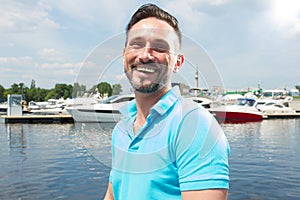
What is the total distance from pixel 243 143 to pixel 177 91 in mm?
17952

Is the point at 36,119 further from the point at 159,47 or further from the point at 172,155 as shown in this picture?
the point at 172,155

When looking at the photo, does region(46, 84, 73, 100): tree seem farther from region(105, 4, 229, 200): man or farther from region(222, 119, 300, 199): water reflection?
region(222, 119, 300, 199): water reflection

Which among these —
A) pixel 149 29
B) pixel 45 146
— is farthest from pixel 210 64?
pixel 45 146

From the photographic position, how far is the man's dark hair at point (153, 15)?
165 cm

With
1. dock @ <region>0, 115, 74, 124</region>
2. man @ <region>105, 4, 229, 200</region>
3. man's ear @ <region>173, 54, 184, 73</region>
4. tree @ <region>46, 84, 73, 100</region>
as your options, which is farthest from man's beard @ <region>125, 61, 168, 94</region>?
dock @ <region>0, 115, 74, 124</region>

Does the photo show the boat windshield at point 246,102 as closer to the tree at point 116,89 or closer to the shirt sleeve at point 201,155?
the tree at point 116,89

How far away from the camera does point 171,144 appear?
1.43 metres

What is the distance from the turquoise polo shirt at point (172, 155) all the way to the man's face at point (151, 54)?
0.11m

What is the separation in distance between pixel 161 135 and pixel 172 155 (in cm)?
11

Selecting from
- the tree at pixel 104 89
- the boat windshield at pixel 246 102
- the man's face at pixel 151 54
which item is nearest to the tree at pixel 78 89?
the tree at pixel 104 89

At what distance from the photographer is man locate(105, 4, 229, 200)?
4.32 ft

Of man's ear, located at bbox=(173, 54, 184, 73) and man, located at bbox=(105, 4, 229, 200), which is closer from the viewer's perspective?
man, located at bbox=(105, 4, 229, 200)

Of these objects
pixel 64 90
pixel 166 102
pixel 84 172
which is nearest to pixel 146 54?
pixel 166 102

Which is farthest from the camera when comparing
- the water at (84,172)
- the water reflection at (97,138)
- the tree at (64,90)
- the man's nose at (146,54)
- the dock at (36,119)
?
the dock at (36,119)
